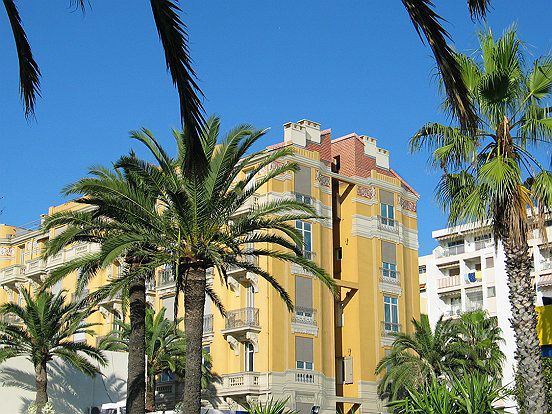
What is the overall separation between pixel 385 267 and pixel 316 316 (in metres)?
7.38

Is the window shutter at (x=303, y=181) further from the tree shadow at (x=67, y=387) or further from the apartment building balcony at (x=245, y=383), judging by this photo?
the tree shadow at (x=67, y=387)

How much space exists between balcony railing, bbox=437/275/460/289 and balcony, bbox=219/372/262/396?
38.2m

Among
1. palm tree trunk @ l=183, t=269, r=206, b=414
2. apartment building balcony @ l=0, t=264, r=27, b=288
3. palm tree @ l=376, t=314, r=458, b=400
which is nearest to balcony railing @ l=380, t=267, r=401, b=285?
palm tree @ l=376, t=314, r=458, b=400

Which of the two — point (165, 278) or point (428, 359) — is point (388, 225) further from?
point (165, 278)

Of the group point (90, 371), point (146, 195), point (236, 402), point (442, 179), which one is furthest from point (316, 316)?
point (442, 179)

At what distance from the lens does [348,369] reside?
52969 mm

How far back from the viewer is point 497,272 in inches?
2052

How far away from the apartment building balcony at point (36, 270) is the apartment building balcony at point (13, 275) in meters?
0.69

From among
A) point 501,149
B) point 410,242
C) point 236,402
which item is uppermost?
point 410,242

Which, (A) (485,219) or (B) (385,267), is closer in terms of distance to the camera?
(A) (485,219)

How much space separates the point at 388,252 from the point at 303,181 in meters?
8.35

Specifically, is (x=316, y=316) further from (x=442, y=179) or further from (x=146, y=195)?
(x=442, y=179)

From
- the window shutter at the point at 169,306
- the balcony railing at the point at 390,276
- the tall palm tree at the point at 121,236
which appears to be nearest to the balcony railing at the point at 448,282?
the balcony railing at the point at 390,276

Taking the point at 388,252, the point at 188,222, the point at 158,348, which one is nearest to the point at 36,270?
the point at 158,348
